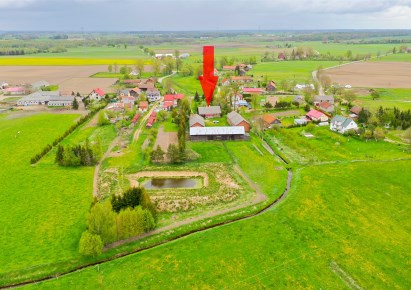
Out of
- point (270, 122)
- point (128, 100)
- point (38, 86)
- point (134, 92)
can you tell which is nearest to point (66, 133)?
point (128, 100)

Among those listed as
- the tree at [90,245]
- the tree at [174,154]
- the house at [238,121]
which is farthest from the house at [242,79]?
the tree at [90,245]

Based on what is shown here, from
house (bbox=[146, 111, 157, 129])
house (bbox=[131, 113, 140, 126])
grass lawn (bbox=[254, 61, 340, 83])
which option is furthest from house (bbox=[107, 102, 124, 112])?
grass lawn (bbox=[254, 61, 340, 83])

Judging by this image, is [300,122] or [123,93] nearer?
[300,122]

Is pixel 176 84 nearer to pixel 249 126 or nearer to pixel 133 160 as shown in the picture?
pixel 249 126

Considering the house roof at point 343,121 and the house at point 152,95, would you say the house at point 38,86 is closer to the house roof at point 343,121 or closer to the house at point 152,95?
the house at point 152,95

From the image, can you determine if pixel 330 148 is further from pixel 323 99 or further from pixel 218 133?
pixel 323 99

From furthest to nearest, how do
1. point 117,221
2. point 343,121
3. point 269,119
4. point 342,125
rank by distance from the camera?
point 269,119 → point 343,121 → point 342,125 → point 117,221
